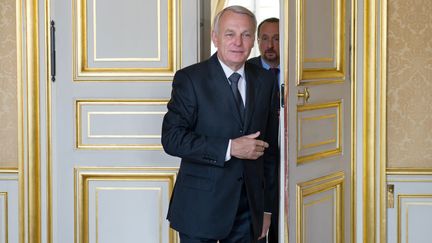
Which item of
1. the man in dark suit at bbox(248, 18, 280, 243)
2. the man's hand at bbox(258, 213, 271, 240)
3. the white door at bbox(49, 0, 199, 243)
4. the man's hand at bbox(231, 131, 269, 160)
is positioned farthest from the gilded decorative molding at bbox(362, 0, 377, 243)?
the man's hand at bbox(231, 131, 269, 160)

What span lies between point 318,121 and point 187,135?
0.92 m

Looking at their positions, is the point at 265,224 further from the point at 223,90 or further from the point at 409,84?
the point at 409,84

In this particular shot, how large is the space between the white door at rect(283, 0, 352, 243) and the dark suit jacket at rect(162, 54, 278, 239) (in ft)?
0.92

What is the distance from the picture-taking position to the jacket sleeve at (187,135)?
295 centimetres

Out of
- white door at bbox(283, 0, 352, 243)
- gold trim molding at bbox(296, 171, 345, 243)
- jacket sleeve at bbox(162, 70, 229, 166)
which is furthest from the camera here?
gold trim molding at bbox(296, 171, 345, 243)

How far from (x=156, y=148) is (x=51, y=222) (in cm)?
66

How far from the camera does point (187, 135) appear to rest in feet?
9.71

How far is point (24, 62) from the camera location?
4070 millimetres

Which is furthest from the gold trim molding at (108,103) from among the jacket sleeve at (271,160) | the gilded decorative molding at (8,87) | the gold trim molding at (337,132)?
the jacket sleeve at (271,160)

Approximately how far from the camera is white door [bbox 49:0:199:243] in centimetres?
400

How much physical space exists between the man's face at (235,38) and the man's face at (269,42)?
1249 millimetres

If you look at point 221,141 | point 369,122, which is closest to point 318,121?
point 369,122

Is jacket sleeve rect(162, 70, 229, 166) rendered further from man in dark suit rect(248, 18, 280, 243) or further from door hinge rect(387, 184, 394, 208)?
door hinge rect(387, 184, 394, 208)

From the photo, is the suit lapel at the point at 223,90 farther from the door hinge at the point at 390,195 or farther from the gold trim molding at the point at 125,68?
the door hinge at the point at 390,195
